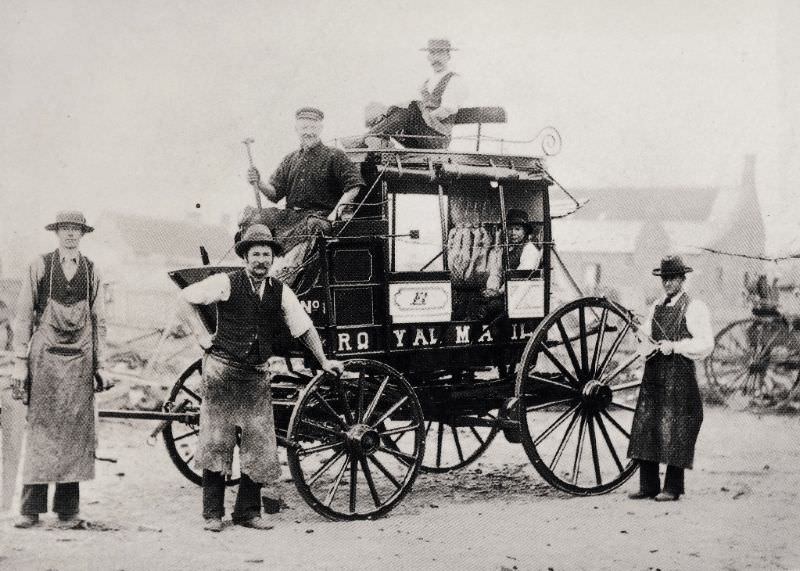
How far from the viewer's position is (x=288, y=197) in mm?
6512

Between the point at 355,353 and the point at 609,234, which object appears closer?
the point at 355,353

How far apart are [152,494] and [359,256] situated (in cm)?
236

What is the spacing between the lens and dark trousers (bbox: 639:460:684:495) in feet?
21.1

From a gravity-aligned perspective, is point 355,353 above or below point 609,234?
below

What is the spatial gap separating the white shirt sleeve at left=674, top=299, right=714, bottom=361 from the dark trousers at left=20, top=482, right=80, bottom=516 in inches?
171

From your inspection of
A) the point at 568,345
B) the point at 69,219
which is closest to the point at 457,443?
the point at 568,345

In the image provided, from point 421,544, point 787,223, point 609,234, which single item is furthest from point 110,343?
point 609,234

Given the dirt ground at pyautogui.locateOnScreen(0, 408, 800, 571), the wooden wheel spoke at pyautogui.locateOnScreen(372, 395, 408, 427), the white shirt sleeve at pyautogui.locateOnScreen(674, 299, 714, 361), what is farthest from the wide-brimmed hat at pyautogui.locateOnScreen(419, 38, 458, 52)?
the dirt ground at pyautogui.locateOnScreen(0, 408, 800, 571)

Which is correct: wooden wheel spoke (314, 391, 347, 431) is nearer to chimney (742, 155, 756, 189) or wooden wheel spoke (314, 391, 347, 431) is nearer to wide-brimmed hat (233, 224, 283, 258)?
wide-brimmed hat (233, 224, 283, 258)

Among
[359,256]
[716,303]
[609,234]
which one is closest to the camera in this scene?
[359,256]

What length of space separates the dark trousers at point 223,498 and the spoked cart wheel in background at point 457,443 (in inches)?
52.0

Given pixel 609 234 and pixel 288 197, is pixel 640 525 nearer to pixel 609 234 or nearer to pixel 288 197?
pixel 288 197

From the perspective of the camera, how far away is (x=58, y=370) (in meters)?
5.15

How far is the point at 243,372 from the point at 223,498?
842 millimetres
